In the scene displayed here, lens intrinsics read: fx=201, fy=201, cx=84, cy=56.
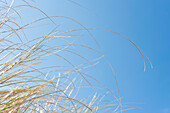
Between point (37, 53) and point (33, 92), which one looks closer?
point (33, 92)

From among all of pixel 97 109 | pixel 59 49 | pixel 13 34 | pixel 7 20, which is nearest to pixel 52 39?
pixel 59 49

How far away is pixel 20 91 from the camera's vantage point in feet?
3.03

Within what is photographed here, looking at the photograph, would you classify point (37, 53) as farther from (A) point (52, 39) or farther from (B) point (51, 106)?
(B) point (51, 106)

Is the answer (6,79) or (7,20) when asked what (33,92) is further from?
(7,20)

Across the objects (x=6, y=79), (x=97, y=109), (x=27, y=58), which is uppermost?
(x=97, y=109)

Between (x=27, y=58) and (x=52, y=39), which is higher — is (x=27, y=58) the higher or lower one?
the lower one

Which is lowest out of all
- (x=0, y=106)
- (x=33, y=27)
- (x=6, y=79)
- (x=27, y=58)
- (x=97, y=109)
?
(x=0, y=106)

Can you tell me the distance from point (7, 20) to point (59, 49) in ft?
1.42

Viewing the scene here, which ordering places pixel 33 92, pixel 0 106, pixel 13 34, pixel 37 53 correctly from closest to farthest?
pixel 0 106 → pixel 33 92 → pixel 37 53 → pixel 13 34

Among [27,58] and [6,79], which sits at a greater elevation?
[27,58]

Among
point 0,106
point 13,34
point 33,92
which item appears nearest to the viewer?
point 0,106

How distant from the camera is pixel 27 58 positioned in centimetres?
95

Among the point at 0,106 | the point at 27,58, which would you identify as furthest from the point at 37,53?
the point at 0,106

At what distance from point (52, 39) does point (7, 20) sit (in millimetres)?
379
